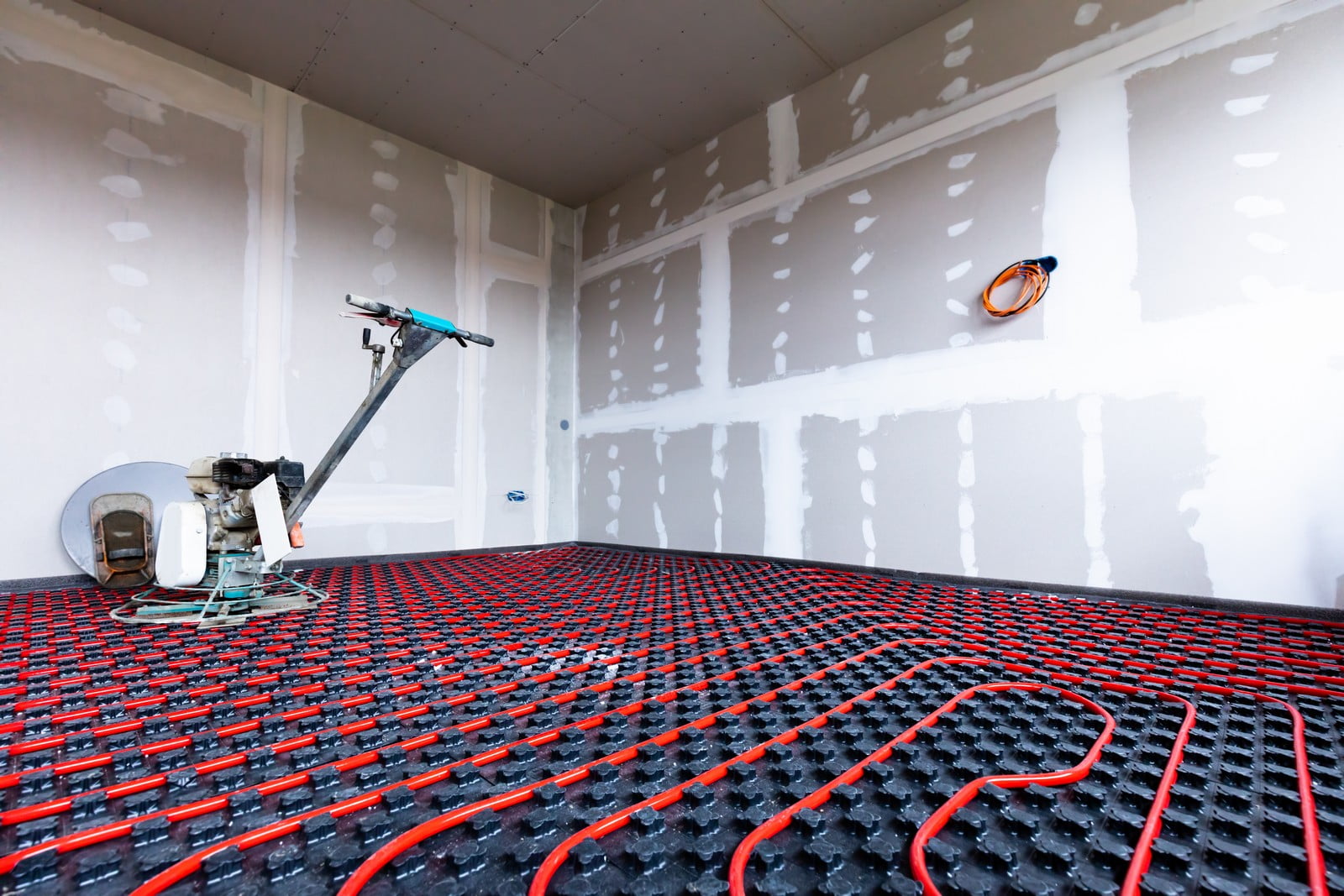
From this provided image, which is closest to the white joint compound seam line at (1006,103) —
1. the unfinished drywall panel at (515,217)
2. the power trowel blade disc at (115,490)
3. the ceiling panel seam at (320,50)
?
the unfinished drywall panel at (515,217)

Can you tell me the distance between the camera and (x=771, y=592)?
2984 millimetres

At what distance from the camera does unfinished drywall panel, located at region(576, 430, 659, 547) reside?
192 inches

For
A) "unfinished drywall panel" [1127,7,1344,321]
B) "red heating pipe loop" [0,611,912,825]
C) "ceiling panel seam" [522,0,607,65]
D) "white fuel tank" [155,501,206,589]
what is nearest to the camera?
"red heating pipe loop" [0,611,912,825]

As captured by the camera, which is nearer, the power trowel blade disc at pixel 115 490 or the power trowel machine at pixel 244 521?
the power trowel machine at pixel 244 521

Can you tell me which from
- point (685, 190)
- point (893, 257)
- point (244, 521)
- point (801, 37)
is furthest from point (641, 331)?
point (244, 521)

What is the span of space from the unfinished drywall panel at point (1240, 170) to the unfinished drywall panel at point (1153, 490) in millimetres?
462

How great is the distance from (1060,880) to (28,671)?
7.96 ft

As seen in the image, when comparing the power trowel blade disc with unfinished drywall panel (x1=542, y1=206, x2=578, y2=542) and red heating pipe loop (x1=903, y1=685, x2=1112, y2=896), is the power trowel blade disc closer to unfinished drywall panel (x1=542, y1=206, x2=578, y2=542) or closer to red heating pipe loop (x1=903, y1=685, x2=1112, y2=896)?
unfinished drywall panel (x1=542, y1=206, x2=578, y2=542)

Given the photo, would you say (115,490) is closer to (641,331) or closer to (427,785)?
(427,785)

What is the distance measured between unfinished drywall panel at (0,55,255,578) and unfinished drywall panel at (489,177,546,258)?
178 cm

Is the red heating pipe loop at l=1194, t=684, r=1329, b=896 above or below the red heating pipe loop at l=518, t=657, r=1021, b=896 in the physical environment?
below

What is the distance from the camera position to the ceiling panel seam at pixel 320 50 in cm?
342

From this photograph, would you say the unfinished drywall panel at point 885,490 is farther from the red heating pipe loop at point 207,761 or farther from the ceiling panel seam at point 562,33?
the ceiling panel seam at point 562,33

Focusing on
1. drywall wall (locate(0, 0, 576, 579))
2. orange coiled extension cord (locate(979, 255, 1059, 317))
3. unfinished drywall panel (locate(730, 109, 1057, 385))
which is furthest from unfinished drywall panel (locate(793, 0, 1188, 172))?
drywall wall (locate(0, 0, 576, 579))
